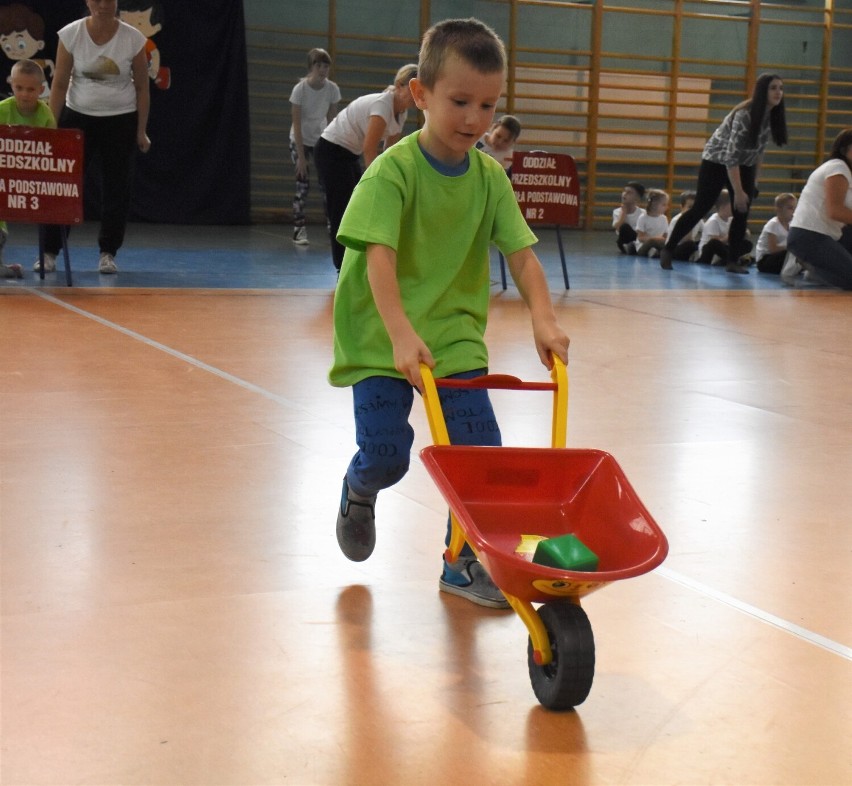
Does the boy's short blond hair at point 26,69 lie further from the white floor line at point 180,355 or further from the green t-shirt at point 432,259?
the green t-shirt at point 432,259

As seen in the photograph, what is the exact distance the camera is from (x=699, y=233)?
10.6 metres

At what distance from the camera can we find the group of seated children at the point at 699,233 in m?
9.09

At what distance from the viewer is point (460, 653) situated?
6.65 ft

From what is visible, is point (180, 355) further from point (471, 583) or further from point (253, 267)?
point (253, 267)

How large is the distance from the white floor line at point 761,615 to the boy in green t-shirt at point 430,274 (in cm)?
38

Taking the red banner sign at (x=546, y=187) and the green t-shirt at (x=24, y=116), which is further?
the red banner sign at (x=546, y=187)

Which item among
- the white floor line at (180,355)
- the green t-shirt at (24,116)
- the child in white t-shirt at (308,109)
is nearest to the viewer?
the white floor line at (180,355)

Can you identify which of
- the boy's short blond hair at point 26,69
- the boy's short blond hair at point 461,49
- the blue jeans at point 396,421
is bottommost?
the blue jeans at point 396,421

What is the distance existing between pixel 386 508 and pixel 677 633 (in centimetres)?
91

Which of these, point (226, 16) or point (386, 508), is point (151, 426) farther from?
point (226, 16)

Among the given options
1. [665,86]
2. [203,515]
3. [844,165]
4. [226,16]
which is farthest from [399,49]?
[203,515]

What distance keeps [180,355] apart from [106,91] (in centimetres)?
255

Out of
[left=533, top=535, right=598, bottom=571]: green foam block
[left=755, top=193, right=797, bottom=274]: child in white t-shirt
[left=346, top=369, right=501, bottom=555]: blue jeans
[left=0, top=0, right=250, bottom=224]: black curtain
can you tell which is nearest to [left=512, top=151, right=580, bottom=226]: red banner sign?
[left=755, top=193, right=797, bottom=274]: child in white t-shirt

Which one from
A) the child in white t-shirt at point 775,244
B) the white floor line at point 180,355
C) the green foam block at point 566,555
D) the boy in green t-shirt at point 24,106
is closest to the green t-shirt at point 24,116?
the boy in green t-shirt at point 24,106
